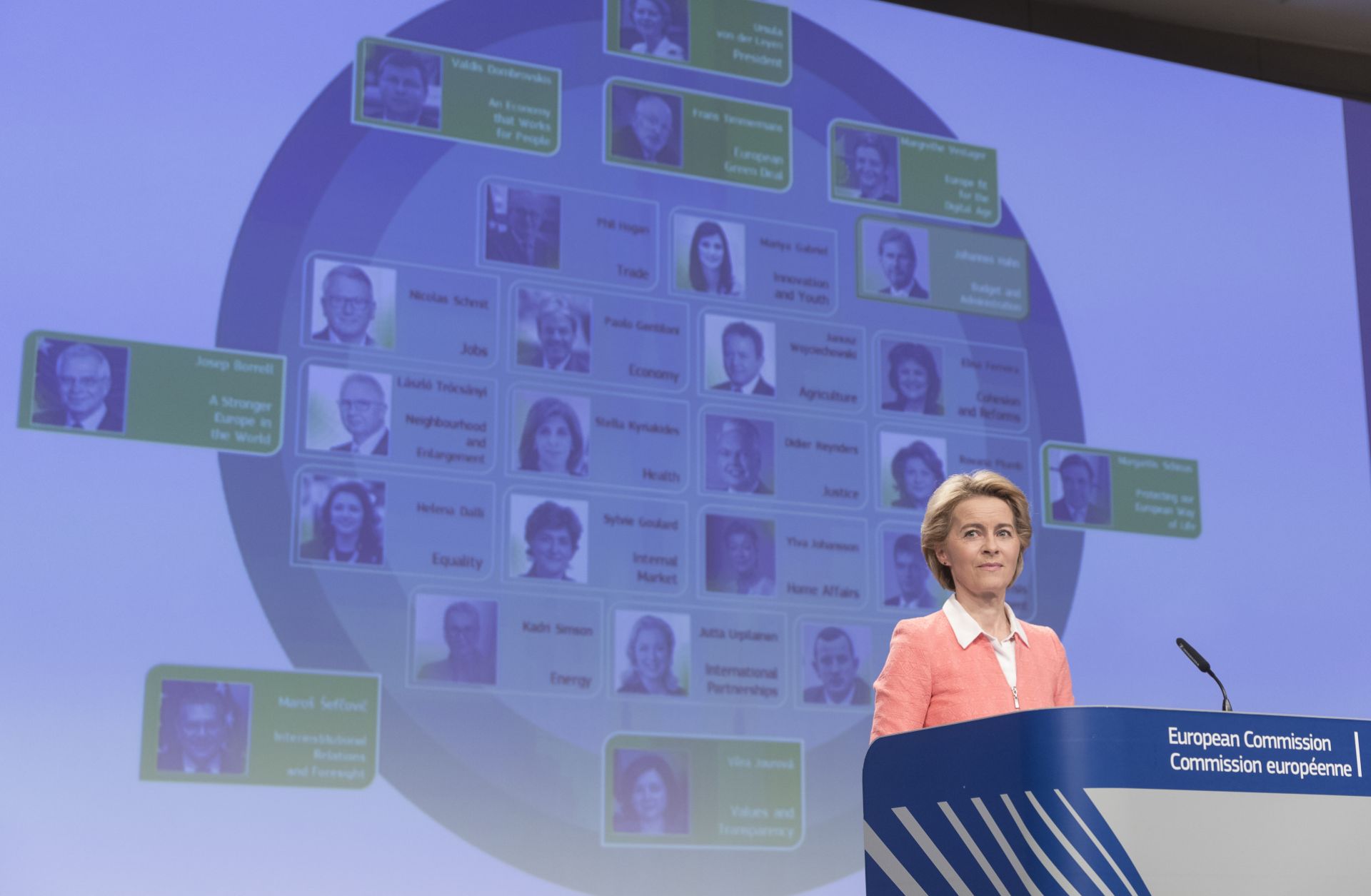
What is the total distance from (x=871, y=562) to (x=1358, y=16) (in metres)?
2.69

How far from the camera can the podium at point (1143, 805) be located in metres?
1.54

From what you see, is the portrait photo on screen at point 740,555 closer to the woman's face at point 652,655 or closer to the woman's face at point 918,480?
the woman's face at point 652,655

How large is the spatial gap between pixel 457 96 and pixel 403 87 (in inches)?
4.8

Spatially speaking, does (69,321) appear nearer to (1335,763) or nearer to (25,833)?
(25,833)

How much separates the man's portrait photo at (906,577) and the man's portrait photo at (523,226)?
1.03 m

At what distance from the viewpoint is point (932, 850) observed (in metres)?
1.69

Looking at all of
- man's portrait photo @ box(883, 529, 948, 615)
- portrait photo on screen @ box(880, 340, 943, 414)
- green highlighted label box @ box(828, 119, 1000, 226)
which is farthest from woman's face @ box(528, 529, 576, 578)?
green highlighted label box @ box(828, 119, 1000, 226)

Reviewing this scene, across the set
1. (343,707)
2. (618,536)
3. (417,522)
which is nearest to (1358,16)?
(618,536)

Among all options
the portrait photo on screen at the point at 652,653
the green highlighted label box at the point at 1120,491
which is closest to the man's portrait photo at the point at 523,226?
the portrait photo on screen at the point at 652,653

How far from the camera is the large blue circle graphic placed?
3303 mm

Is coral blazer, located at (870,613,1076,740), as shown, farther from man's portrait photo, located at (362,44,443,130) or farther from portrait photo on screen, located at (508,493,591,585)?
man's portrait photo, located at (362,44,443,130)

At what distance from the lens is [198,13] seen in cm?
347

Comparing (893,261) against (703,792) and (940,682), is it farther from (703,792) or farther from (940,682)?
(940,682)

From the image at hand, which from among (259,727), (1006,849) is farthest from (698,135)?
(1006,849)
